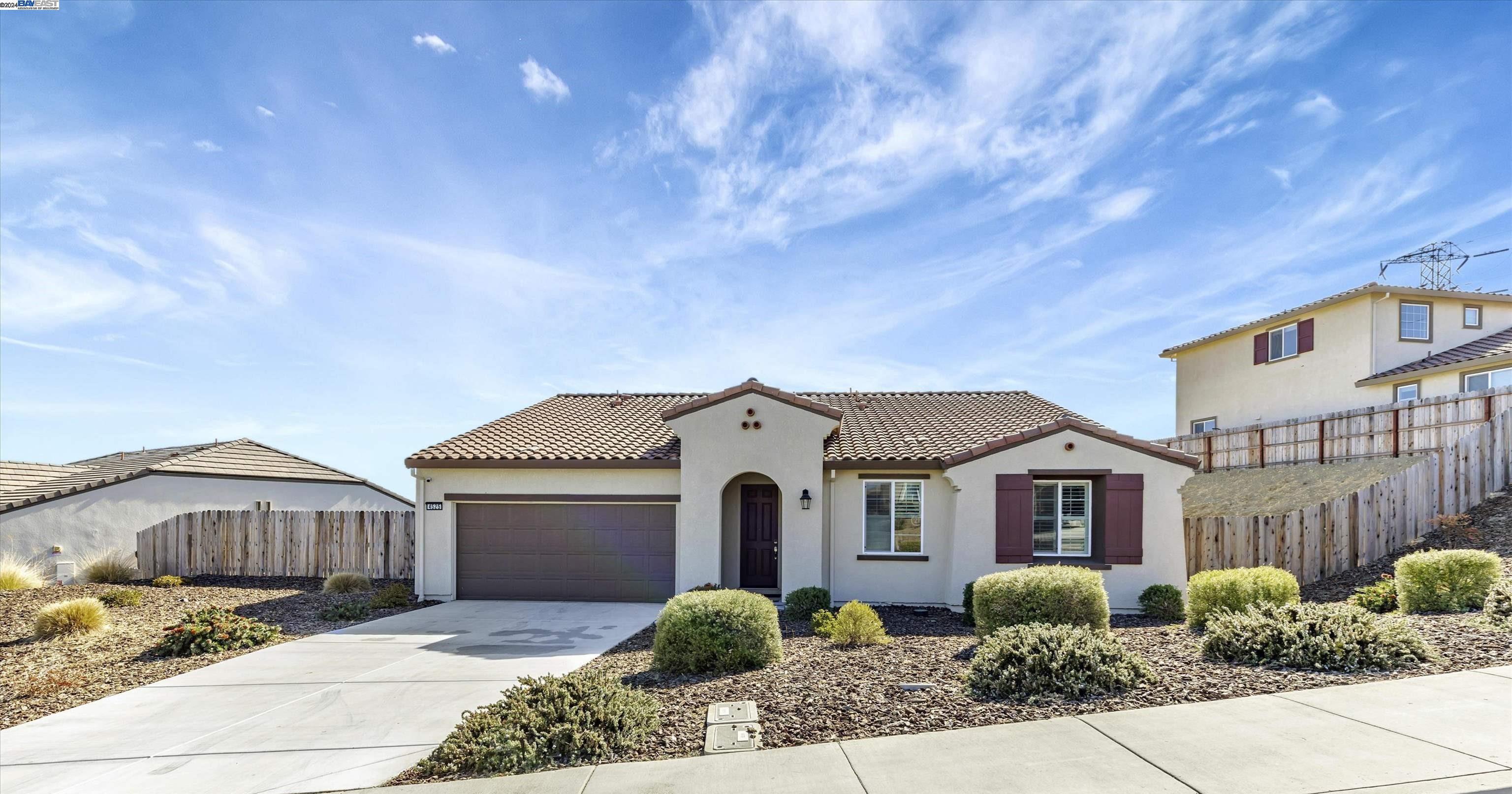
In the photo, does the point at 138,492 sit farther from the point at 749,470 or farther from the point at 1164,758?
the point at 1164,758

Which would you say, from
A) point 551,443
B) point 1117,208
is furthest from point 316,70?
point 1117,208

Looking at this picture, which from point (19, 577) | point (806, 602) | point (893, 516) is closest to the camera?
point (806, 602)

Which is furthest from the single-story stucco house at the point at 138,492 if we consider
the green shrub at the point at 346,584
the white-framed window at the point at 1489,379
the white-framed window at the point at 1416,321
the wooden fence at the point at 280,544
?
the white-framed window at the point at 1489,379

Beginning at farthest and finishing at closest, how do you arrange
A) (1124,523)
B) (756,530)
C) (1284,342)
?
(1284,342), (756,530), (1124,523)

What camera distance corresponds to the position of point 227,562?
17391 mm

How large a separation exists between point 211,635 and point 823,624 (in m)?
8.68

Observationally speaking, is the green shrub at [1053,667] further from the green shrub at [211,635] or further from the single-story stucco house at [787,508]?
the green shrub at [211,635]

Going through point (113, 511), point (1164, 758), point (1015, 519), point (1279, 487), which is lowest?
point (113, 511)

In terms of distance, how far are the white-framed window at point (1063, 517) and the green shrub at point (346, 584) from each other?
13543 millimetres

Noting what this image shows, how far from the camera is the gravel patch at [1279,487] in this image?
17.0 metres

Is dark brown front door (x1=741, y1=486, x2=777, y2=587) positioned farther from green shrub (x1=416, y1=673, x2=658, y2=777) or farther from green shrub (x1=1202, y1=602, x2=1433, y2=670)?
green shrub (x1=1202, y1=602, x2=1433, y2=670)

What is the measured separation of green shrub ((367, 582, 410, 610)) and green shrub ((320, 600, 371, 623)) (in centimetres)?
18

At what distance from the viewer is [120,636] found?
10836mm

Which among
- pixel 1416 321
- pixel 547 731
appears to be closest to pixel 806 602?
pixel 547 731
